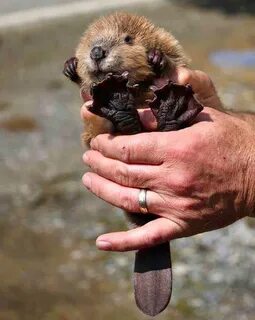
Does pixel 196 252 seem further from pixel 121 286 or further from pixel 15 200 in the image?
pixel 15 200

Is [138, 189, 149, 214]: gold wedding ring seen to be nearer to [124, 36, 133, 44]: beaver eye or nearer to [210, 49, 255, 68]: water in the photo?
[124, 36, 133, 44]: beaver eye

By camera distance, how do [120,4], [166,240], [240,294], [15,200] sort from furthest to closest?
[120,4] → [15,200] → [240,294] → [166,240]

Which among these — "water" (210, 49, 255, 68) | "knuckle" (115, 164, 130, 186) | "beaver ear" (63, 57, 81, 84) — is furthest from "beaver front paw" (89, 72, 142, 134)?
"water" (210, 49, 255, 68)

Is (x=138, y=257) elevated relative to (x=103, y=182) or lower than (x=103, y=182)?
lower

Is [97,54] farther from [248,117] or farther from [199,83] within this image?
[248,117]

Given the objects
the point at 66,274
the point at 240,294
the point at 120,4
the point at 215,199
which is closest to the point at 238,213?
the point at 215,199

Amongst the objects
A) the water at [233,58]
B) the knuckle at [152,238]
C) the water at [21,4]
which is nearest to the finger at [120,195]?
the knuckle at [152,238]
